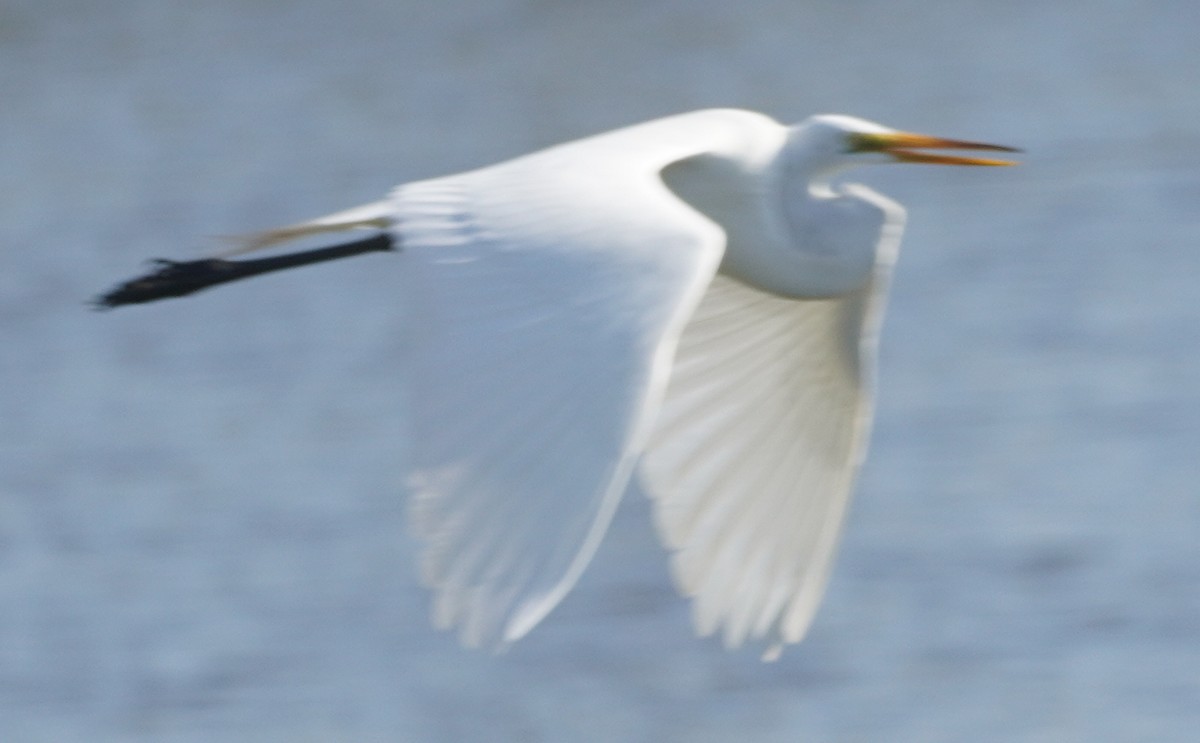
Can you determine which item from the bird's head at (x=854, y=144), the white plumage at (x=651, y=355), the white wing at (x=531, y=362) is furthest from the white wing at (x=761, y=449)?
the white wing at (x=531, y=362)

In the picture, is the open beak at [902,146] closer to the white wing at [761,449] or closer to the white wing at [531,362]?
the white wing at [761,449]

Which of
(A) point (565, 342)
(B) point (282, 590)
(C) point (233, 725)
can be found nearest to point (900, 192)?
(B) point (282, 590)

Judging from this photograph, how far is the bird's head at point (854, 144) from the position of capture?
1.91m

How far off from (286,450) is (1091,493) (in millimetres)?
1036

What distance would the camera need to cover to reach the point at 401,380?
9.70 ft

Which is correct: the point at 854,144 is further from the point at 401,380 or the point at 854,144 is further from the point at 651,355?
the point at 401,380

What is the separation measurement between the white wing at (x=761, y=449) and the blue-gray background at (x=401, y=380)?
0.41 m

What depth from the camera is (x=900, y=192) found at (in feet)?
11.0

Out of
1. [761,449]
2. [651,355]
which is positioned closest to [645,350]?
[651,355]

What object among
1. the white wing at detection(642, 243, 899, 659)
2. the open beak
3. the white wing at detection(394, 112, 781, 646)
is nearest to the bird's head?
the open beak

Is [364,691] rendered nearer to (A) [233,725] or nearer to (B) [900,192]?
(A) [233,725]

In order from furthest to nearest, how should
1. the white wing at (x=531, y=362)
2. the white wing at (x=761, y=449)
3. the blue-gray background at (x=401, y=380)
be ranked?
the blue-gray background at (x=401, y=380) → the white wing at (x=761, y=449) → the white wing at (x=531, y=362)

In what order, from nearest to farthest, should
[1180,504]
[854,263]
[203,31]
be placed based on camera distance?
1. [854,263]
2. [1180,504]
3. [203,31]

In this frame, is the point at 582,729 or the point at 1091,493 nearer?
the point at 582,729
